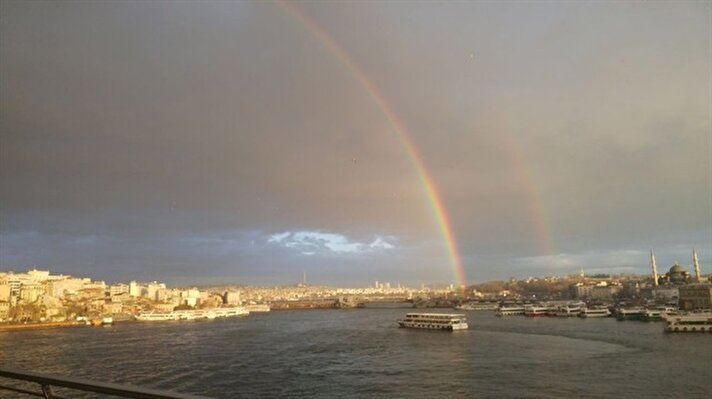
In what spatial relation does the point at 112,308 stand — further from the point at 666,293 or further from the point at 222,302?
the point at 666,293

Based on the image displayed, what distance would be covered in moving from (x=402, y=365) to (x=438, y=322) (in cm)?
2035

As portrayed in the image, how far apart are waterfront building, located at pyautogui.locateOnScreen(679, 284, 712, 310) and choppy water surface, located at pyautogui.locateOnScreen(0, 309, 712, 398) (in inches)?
720

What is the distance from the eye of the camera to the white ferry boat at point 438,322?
36906 millimetres

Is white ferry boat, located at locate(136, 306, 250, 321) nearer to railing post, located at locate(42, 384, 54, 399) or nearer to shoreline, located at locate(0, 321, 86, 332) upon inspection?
shoreline, located at locate(0, 321, 86, 332)

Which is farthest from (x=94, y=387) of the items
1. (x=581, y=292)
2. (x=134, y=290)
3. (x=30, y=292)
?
(x=134, y=290)

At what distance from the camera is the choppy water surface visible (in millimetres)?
14594

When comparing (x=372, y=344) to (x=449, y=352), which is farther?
(x=372, y=344)

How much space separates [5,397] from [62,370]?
6642mm

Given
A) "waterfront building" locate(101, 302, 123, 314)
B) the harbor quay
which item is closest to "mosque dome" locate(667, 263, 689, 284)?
the harbor quay

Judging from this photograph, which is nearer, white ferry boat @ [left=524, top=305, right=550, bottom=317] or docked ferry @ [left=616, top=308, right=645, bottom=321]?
docked ferry @ [left=616, top=308, right=645, bottom=321]

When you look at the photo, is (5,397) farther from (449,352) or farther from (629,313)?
(629,313)

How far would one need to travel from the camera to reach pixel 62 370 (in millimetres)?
18672

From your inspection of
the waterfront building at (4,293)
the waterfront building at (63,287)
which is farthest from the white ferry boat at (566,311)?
the waterfront building at (63,287)

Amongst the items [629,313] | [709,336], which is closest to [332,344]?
[709,336]
